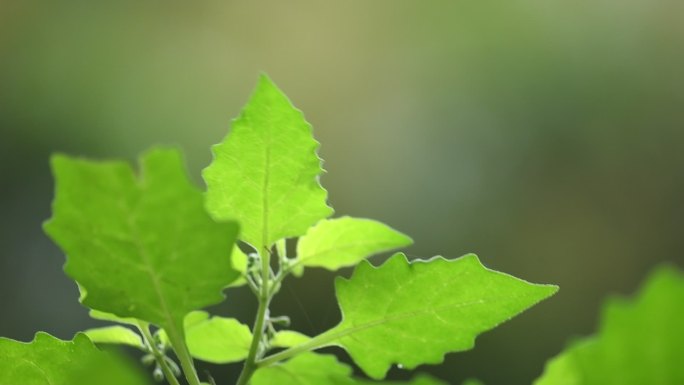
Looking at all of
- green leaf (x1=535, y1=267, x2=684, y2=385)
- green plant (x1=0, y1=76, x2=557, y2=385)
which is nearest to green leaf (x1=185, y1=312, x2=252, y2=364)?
green plant (x1=0, y1=76, x2=557, y2=385)

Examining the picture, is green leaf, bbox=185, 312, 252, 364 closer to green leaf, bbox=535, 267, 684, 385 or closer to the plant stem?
the plant stem

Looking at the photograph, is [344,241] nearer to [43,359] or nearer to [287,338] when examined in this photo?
[287,338]

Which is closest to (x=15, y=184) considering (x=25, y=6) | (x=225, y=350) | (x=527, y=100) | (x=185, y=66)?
(x=185, y=66)

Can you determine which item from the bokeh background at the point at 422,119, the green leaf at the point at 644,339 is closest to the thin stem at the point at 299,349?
the green leaf at the point at 644,339

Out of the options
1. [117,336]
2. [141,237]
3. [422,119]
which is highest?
[141,237]

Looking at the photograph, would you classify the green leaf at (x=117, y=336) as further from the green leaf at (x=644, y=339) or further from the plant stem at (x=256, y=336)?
the green leaf at (x=644, y=339)

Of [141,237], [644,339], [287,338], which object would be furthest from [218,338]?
[644,339]

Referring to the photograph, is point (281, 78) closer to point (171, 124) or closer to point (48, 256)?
point (171, 124)
